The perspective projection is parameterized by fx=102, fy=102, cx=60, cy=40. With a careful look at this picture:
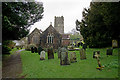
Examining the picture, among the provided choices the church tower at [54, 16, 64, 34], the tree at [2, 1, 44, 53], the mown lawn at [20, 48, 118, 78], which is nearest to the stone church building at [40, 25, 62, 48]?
the tree at [2, 1, 44, 53]

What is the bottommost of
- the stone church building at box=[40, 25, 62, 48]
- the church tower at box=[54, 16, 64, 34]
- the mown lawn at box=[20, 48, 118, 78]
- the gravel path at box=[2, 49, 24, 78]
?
the gravel path at box=[2, 49, 24, 78]

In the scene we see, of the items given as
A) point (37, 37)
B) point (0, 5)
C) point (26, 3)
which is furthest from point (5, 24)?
point (37, 37)

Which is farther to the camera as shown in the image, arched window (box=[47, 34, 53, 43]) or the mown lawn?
arched window (box=[47, 34, 53, 43])

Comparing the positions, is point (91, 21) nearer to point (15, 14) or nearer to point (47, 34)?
point (15, 14)

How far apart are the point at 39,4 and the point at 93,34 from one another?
11.4 meters

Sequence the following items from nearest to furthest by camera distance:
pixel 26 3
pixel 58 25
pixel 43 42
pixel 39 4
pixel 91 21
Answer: pixel 26 3
pixel 91 21
pixel 39 4
pixel 43 42
pixel 58 25

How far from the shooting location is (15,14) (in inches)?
516

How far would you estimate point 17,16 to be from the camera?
13.0 m

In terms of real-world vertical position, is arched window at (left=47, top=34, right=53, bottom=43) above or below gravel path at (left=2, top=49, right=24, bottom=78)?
above

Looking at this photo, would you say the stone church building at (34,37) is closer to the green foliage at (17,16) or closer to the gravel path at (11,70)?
the green foliage at (17,16)

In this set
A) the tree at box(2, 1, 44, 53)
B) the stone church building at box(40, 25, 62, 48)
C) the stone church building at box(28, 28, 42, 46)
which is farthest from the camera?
the stone church building at box(28, 28, 42, 46)

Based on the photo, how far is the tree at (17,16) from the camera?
458 inches

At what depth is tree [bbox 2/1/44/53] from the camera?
11633mm

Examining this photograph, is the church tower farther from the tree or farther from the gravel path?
the gravel path
